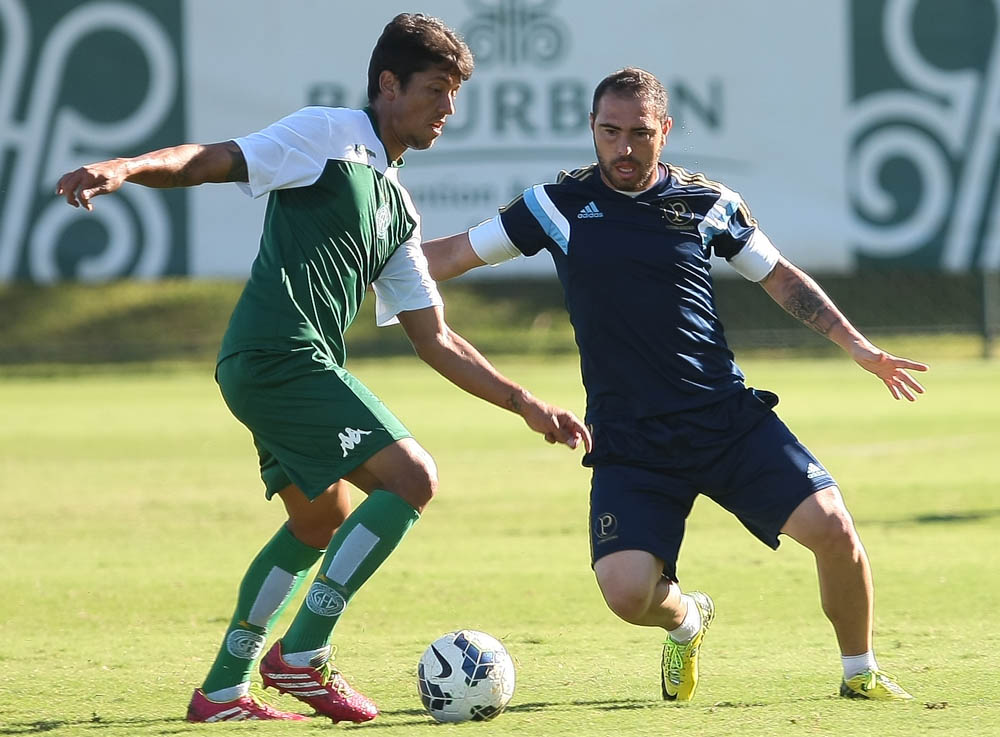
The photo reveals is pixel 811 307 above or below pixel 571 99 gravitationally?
above

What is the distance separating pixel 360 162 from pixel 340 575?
129 centimetres

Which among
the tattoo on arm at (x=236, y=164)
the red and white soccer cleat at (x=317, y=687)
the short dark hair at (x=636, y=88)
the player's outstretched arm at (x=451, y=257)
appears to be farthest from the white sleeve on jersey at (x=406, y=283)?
the red and white soccer cleat at (x=317, y=687)

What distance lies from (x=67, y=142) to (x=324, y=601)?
53.6 feet

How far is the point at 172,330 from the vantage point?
23375 mm

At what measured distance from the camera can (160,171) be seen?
14.4 ft

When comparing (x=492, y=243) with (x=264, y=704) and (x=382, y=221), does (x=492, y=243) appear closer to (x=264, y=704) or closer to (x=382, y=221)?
(x=382, y=221)

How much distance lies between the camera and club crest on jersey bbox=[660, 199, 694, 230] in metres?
5.31

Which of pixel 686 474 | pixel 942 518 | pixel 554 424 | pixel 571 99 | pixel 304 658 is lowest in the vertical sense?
pixel 942 518

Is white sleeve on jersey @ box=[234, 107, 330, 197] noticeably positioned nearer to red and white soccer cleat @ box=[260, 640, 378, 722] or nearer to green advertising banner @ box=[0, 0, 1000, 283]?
red and white soccer cleat @ box=[260, 640, 378, 722]

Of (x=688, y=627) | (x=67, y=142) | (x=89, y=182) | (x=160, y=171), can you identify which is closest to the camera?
(x=89, y=182)

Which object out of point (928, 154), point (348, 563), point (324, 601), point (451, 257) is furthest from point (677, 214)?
point (928, 154)

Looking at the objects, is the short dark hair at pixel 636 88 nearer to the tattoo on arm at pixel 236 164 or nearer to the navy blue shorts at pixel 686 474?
the navy blue shorts at pixel 686 474

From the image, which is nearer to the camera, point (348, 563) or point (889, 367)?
point (348, 563)

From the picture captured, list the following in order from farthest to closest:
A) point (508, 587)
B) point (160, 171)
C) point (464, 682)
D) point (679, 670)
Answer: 1. point (508, 587)
2. point (679, 670)
3. point (464, 682)
4. point (160, 171)
